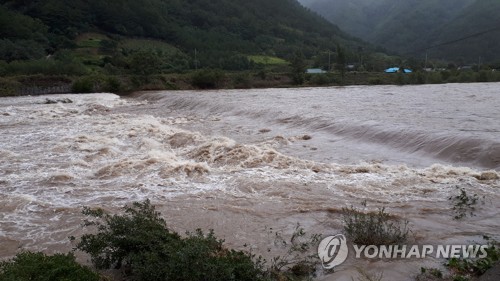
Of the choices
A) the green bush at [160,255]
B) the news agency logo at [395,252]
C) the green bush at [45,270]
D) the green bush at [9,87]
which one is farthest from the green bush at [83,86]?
the news agency logo at [395,252]

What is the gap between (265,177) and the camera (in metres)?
8.22

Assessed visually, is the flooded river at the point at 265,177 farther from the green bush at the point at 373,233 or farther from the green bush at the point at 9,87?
the green bush at the point at 9,87

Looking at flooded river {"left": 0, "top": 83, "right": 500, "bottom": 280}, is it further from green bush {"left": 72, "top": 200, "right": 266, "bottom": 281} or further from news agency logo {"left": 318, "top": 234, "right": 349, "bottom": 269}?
green bush {"left": 72, "top": 200, "right": 266, "bottom": 281}

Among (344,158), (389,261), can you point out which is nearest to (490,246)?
(389,261)

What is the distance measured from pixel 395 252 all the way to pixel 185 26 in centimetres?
10600

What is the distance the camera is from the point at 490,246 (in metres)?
4.65

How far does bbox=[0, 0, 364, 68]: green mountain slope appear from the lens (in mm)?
67750

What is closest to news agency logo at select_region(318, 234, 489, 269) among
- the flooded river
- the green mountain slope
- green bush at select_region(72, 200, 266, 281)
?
the flooded river

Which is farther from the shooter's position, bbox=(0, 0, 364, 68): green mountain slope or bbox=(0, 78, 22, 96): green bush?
bbox=(0, 0, 364, 68): green mountain slope

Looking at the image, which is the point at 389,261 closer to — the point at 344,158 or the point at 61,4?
the point at 344,158

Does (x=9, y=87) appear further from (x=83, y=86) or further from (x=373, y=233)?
(x=373, y=233)

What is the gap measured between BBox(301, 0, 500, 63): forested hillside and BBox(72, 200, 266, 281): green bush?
3772 inches

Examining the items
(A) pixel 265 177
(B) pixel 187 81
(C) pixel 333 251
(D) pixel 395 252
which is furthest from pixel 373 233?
(B) pixel 187 81

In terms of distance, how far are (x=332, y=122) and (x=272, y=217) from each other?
9407 millimetres
